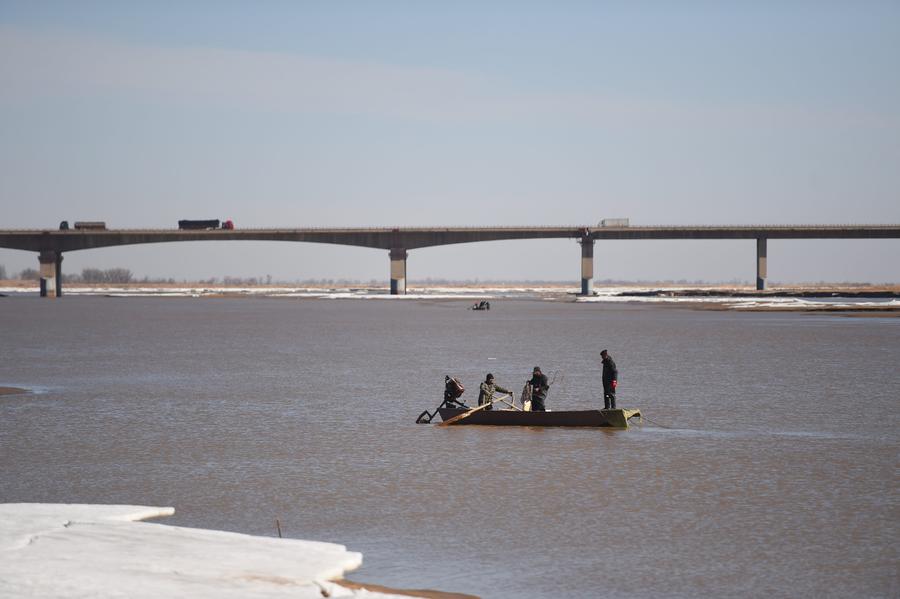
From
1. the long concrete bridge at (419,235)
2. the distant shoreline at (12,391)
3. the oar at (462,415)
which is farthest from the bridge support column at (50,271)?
the oar at (462,415)

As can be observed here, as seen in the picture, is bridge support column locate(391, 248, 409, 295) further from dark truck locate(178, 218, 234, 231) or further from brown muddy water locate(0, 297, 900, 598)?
brown muddy water locate(0, 297, 900, 598)

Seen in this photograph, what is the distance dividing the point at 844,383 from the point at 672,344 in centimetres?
2548

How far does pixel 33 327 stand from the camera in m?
92.6

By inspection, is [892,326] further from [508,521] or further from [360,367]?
[508,521]

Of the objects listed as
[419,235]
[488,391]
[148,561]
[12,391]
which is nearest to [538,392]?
[488,391]

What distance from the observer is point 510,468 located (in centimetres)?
2380

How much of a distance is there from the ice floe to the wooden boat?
13.9 metres

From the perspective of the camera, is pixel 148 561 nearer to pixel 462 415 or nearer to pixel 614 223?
pixel 462 415

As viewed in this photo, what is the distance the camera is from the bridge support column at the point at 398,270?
176125mm

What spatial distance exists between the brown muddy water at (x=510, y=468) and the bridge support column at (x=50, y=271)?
13543 cm

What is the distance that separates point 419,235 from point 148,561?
15853 cm

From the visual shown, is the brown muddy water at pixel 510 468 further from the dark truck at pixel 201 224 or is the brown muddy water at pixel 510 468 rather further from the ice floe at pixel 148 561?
the dark truck at pixel 201 224

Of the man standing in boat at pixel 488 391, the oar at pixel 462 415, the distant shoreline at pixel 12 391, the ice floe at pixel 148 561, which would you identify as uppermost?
the man standing in boat at pixel 488 391

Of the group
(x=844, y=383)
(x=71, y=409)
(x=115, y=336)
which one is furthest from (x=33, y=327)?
(x=844, y=383)
